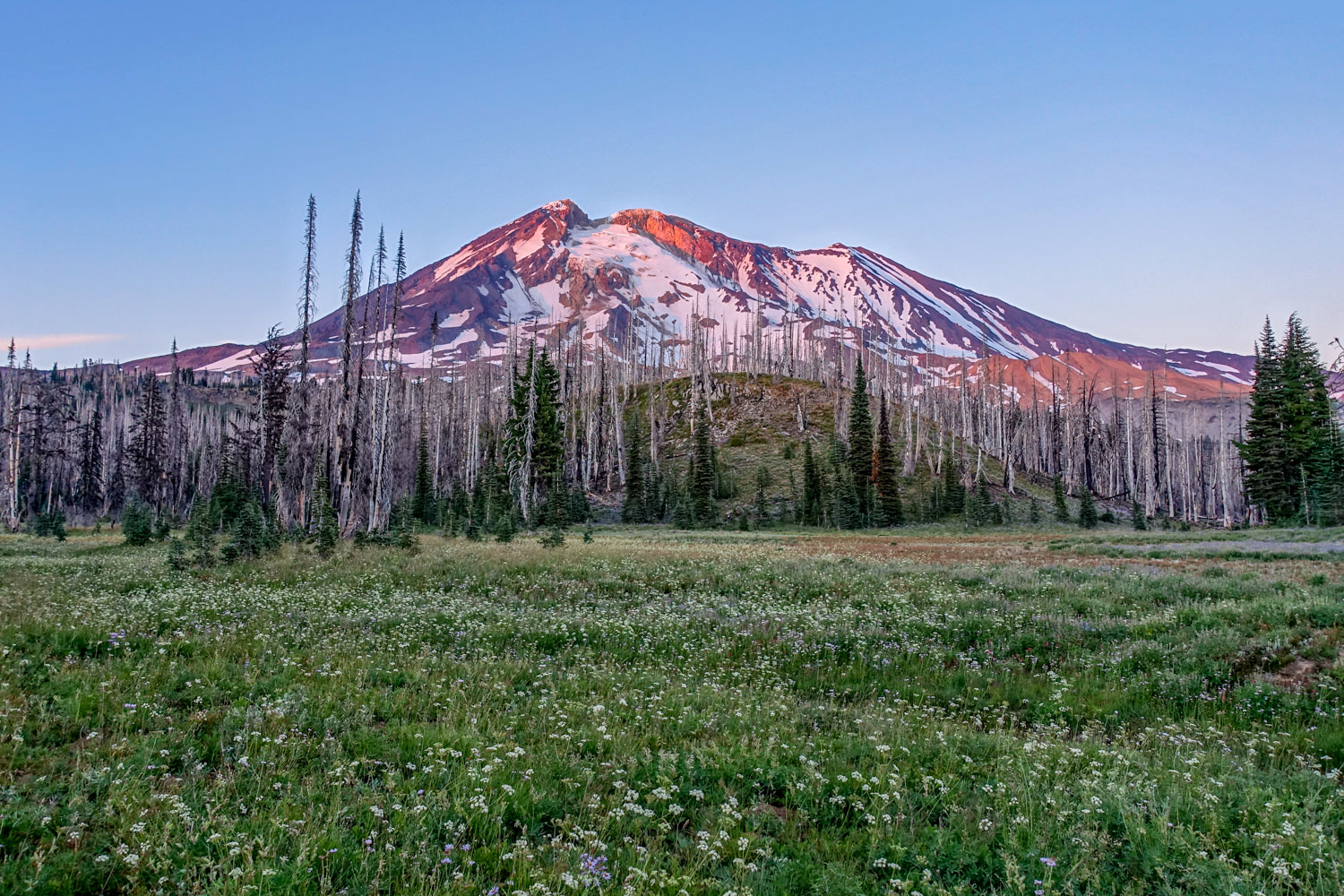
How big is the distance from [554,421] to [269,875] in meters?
56.5

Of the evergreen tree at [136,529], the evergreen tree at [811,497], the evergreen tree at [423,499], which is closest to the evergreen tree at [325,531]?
the evergreen tree at [136,529]

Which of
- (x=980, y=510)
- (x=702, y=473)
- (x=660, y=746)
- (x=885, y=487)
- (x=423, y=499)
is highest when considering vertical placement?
(x=702, y=473)

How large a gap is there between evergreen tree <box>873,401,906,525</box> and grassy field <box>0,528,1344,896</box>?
1869 inches

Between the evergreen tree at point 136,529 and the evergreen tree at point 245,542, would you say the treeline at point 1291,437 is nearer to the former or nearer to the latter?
the evergreen tree at point 245,542

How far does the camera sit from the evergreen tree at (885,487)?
2373 inches

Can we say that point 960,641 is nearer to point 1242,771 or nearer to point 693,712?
point 1242,771

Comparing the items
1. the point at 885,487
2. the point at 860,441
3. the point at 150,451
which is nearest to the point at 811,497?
the point at 885,487

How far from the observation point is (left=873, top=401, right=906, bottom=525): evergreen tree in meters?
60.3

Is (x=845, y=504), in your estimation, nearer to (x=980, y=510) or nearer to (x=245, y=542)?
(x=980, y=510)

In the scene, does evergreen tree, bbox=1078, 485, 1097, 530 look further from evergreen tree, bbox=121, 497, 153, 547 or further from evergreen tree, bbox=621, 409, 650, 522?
evergreen tree, bbox=121, 497, 153, 547

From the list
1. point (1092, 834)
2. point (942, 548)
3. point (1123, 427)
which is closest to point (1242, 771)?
point (1092, 834)

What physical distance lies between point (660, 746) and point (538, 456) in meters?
52.2

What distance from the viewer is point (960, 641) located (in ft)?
38.7

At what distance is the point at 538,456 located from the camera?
57000 mm
